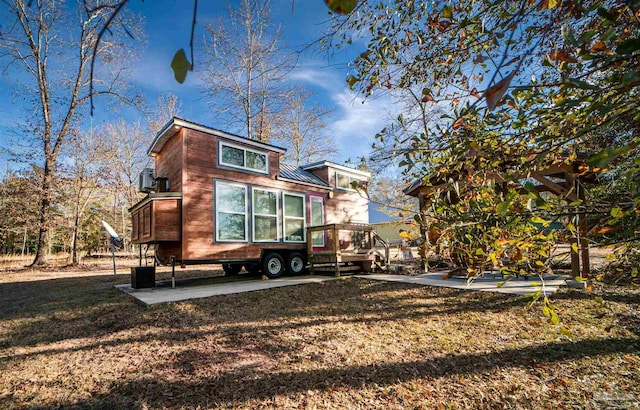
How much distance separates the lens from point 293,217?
31.3 feet

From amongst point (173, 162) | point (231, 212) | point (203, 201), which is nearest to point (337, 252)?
point (231, 212)

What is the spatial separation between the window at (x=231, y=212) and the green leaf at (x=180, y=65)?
24.0 ft

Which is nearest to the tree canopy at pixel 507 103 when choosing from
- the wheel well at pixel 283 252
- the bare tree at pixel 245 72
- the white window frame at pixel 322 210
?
the wheel well at pixel 283 252

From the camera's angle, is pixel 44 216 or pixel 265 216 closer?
pixel 265 216

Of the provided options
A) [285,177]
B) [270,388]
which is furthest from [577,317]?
[285,177]

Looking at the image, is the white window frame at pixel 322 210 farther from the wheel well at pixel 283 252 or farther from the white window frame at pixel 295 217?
the wheel well at pixel 283 252

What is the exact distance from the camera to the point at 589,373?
2.79 m

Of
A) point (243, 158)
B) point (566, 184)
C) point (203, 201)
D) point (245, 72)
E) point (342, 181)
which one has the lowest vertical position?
point (566, 184)

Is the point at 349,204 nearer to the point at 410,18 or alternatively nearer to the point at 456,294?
the point at 456,294

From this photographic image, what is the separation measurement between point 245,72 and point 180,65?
16704 mm

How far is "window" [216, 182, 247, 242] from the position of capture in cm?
788

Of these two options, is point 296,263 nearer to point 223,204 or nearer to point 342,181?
point 223,204

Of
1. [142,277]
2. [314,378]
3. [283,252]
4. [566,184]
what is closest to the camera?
[314,378]

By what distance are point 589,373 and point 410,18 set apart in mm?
3387
